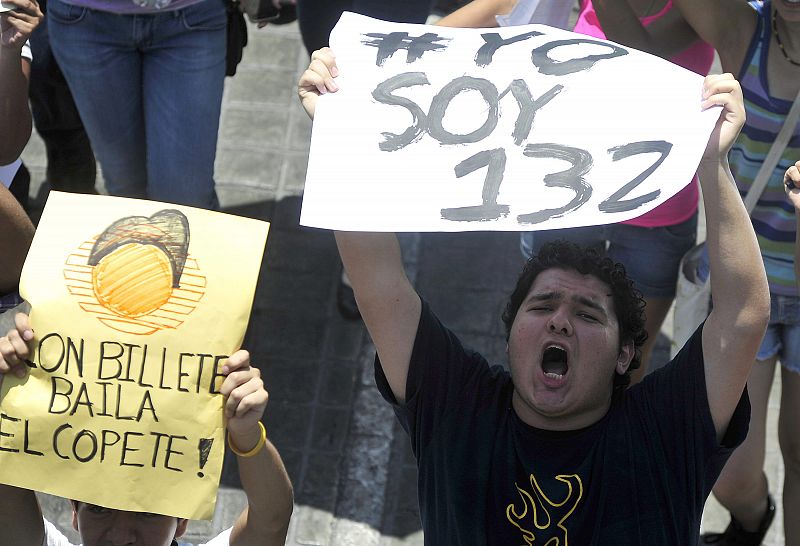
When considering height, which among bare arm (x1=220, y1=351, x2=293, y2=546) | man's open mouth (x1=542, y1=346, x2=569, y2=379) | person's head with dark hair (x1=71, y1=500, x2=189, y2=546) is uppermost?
man's open mouth (x1=542, y1=346, x2=569, y2=379)

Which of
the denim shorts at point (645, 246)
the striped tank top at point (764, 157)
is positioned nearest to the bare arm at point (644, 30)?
the striped tank top at point (764, 157)

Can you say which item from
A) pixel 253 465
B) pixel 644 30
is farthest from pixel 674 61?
pixel 253 465

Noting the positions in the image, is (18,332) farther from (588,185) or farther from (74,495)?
(588,185)

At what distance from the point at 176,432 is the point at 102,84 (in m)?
1.83

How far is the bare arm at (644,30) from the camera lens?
3.29 meters

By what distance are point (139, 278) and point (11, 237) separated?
69 centimetres

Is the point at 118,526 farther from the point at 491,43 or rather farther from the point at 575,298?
the point at 491,43

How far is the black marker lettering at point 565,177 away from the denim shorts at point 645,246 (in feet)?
4.12

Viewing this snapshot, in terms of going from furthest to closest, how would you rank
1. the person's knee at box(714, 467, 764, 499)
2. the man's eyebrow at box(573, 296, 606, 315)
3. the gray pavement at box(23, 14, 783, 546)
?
the gray pavement at box(23, 14, 783, 546)
the person's knee at box(714, 467, 764, 499)
the man's eyebrow at box(573, 296, 606, 315)

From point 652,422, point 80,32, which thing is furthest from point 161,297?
point 80,32

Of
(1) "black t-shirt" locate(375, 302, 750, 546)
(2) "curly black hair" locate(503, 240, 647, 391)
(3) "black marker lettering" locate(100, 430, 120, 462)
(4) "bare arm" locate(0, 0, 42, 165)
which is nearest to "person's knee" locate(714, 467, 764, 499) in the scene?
(2) "curly black hair" locate(503, 240, 647, 391)

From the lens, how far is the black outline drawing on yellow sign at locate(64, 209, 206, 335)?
2.35 meters

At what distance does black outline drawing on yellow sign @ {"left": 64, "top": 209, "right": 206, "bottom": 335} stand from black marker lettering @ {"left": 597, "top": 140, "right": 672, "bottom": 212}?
81 centimetres

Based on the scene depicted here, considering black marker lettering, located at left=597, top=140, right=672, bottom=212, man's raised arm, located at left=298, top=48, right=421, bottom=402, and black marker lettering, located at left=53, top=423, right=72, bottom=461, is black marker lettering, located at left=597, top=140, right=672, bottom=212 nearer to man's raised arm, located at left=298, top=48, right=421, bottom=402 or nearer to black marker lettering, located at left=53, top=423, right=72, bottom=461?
man's raised arm, located at left=298, top=48, right=421, bottom=402
